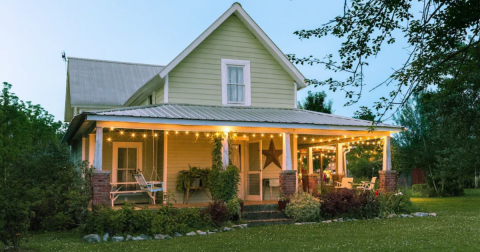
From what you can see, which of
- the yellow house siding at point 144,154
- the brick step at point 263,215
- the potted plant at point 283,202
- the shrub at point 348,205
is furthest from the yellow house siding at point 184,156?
the shrub at point 348,205

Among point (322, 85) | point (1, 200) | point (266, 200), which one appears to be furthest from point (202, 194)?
point (322, 85)

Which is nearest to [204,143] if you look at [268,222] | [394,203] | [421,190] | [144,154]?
Answer: [144,154]

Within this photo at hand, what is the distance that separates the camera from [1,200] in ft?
28.2

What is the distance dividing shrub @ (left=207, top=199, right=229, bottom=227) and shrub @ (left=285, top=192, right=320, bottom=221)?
85.2 inches

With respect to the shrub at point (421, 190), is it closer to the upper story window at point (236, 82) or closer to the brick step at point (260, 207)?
the upper story window at point (236, 82)

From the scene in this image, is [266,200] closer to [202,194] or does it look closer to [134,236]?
[202,194]

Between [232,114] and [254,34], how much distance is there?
3754 mm

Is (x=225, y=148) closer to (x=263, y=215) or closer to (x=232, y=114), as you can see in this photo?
(x=232, y=114)

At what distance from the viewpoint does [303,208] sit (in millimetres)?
13727

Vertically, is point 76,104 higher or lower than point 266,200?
higher

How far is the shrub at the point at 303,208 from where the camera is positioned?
13.7m

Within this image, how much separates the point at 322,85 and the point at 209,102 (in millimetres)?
9351

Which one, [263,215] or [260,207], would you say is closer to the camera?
[263,215]

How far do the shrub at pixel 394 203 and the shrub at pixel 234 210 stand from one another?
185 inches
